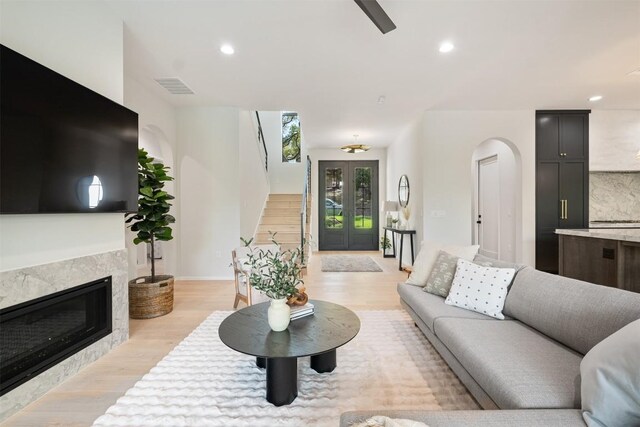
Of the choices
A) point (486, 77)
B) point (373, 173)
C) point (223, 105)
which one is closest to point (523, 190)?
point (486, 77)

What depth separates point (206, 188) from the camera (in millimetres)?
5020

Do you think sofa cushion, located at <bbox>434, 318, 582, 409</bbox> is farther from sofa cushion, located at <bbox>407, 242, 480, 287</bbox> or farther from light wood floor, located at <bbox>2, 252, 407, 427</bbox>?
light wood floor, located at <bbox>2, 252, 407, 427</bbox>

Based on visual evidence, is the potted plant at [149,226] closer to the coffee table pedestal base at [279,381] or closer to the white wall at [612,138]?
the coffee table pedestal base at [279,381]

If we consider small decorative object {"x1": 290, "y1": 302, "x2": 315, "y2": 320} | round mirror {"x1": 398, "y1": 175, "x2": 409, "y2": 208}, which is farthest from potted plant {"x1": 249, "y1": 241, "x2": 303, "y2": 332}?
round mirror {"x1": 398, "y1": 175, "x2": 409, "y2": 208}

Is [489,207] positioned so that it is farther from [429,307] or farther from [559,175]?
[429,307]

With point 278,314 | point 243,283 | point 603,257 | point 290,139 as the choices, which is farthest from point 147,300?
point 290,139

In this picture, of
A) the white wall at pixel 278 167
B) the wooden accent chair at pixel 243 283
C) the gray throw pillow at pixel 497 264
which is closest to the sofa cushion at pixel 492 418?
the gray throw pillow at pixel 497 264

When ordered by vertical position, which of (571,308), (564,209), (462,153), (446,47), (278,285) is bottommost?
(571,308)

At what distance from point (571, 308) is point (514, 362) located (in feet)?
1.85

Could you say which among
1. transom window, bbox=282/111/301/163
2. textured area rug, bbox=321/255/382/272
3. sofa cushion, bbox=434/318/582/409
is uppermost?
transom window, bbox=282/111/301/163

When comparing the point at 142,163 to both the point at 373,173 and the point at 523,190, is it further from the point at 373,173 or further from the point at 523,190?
the point at 373,173

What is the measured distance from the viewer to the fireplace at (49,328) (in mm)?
1792

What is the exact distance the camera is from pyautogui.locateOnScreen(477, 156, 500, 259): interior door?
621cm

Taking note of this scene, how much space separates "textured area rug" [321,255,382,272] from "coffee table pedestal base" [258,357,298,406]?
156 inches
